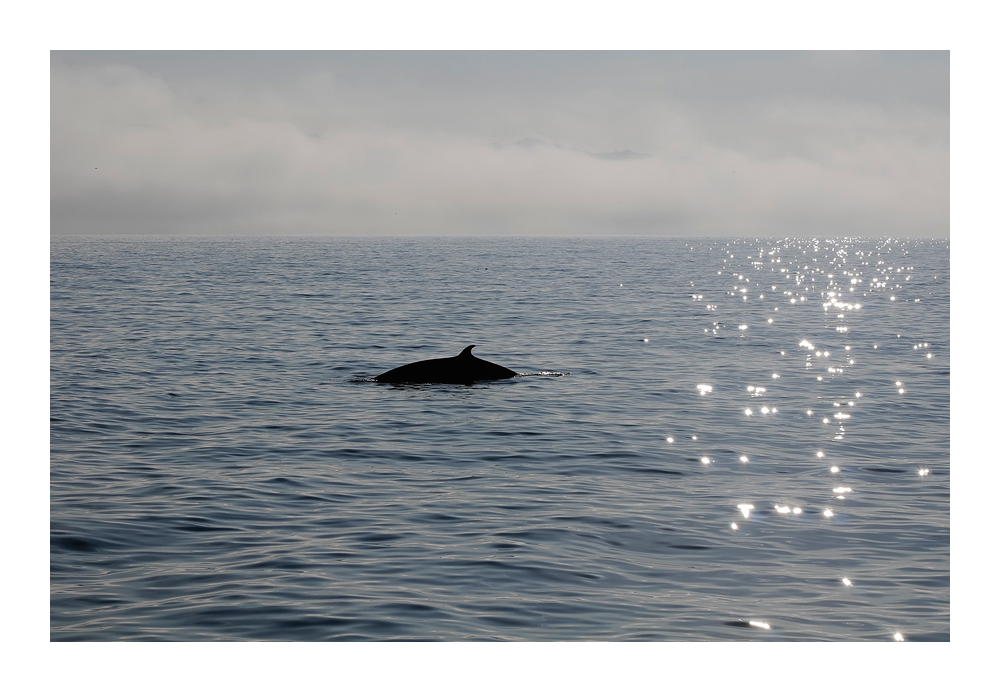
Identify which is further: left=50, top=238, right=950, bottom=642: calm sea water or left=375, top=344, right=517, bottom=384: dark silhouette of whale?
left=375, top=344, right=517, bottom=384: dark silhouette of whale

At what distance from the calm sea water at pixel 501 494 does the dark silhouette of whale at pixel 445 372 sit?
63 cm

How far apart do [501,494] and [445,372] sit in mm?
10314

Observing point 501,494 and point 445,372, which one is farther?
point 445,372

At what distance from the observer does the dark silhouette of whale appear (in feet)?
76.6

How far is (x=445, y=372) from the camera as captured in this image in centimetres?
2348

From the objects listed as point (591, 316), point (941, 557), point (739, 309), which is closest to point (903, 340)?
point (591, 316)

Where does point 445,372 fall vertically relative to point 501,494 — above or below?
above

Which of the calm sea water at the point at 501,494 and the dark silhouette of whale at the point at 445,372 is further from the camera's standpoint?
the dark silhouette of whale at the point at 445,372

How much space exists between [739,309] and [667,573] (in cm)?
4345

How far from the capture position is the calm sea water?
922cm

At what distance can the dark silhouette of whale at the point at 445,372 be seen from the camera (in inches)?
919

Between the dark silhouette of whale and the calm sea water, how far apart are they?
0.63 metres

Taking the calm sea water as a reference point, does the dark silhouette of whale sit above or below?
above

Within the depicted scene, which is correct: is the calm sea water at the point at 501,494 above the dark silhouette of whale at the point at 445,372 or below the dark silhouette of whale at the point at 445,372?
below
